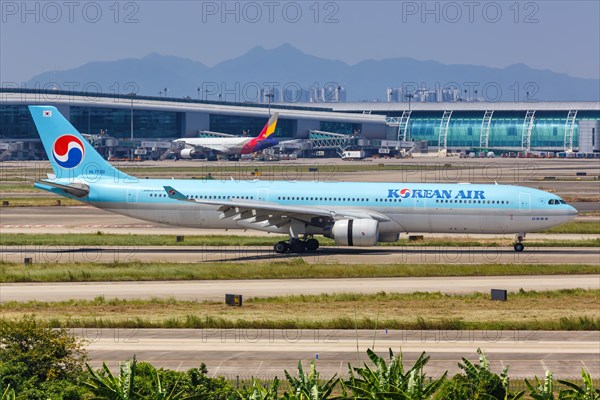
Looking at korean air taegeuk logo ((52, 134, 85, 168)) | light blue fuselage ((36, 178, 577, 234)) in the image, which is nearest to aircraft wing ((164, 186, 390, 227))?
light blue fuselage ((36, 178, 577, 234))

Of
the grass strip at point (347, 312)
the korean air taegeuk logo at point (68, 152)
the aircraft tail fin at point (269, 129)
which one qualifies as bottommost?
the grass strip at point (347, 312)

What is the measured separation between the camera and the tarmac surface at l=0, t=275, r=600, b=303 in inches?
1909

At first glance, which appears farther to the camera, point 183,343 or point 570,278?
point 570,278

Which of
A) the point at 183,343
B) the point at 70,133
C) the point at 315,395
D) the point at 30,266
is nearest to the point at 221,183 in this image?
the point at 70,133

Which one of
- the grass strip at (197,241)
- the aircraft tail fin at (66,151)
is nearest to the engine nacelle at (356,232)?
the grass strip at (197,241)

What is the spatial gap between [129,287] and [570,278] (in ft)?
74.4

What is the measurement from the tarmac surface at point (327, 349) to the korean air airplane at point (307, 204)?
23226 millimetres

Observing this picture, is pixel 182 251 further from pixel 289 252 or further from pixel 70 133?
pixel 70 133

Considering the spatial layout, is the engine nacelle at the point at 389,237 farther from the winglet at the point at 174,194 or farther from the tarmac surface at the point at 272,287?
the winglet at the point at 174,194

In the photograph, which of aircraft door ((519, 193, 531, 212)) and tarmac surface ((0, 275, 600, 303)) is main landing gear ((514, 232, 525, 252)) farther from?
tarmac surface ((0, 275, 600, 303))

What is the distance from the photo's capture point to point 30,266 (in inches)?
2232

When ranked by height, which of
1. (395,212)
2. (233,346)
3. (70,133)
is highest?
(70,133)

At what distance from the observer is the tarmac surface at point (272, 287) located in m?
48.5

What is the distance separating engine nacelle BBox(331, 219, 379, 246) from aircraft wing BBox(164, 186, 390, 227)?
1.17m
